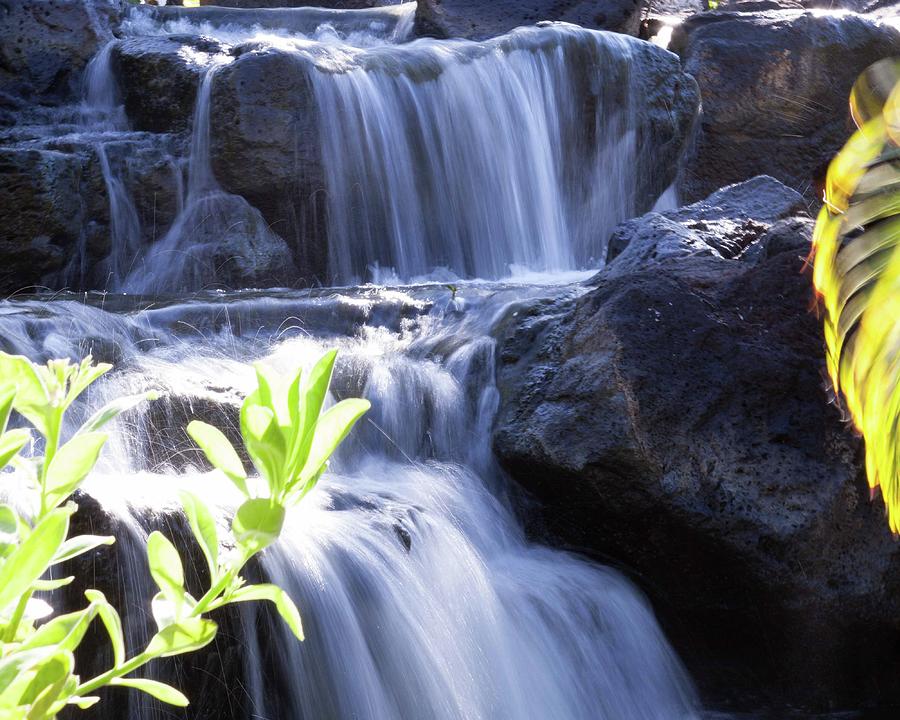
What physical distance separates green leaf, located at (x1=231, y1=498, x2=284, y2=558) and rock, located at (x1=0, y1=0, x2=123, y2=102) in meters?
9.10

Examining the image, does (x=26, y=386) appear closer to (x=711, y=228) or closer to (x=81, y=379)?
(x=81, y=379)

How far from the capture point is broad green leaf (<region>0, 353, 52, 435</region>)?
728 millimetres

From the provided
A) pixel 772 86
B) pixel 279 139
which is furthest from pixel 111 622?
pixel 772 86

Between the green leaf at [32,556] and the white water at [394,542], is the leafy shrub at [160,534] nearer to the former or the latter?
the green leaf at [32,556]

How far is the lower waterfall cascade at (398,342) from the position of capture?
3293 mm

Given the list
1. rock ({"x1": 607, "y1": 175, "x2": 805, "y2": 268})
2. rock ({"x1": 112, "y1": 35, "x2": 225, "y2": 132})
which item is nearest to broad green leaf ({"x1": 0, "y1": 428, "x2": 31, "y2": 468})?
rock ({"x1": 607, "y1": 175, "x2": 805, "y2": 268})

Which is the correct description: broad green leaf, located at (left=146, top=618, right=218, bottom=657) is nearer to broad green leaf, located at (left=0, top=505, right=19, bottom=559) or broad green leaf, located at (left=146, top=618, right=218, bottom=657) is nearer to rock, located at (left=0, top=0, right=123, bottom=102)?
broad green leaf, located at (left=0, top=505, right=19, bottom=559)

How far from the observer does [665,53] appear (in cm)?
967

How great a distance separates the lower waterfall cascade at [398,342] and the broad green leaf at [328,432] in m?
1.39

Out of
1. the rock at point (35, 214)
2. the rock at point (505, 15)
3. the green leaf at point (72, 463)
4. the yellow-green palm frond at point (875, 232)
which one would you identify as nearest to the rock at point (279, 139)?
the rock at point (35, 214)

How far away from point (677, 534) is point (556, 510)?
0.55 meters

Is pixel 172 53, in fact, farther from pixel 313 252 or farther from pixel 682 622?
pixel 682 622

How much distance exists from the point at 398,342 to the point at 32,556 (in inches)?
194

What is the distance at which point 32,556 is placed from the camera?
0.63 meters
